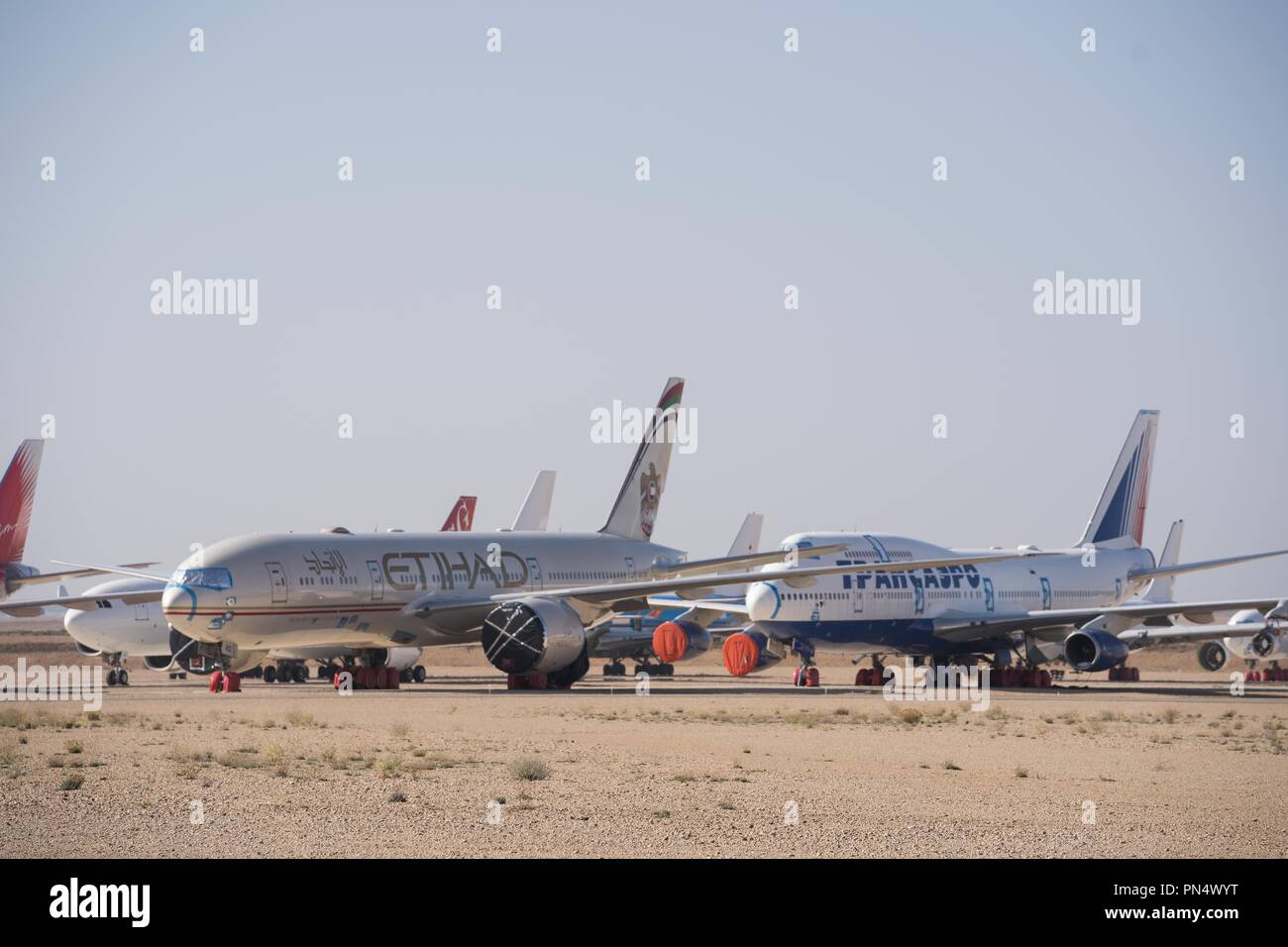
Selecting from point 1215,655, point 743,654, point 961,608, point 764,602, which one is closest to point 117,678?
point 743,654

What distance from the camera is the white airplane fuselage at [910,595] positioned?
4544cm

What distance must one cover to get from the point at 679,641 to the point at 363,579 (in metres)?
11.9

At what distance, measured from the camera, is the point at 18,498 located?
51969mm

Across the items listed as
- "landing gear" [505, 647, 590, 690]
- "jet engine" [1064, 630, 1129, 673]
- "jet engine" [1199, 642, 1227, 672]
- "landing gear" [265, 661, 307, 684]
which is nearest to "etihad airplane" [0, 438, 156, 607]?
"landing gear" [265, 661, 307, 684]

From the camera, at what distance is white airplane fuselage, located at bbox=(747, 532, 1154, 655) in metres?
45.4

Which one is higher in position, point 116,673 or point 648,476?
point 648,476

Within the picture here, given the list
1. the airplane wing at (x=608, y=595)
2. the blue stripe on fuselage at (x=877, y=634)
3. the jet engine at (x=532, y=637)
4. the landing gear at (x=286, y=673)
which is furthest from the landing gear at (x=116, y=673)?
the blue stripe on fuselage at (x=877, y=634)

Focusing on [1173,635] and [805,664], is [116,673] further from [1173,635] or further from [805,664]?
[1173,635]

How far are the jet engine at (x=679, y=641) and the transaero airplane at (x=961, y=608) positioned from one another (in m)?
0.69

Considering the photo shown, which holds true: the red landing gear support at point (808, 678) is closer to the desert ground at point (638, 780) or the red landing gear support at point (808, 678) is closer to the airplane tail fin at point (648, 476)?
the airplane tail fin at point (648, 476)

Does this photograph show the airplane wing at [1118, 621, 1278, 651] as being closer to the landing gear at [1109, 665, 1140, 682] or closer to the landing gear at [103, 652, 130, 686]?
the landing gear at [1109, 665, 1140, 682]

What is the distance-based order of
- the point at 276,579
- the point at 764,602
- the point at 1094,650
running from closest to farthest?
the point at 276,579, the point at 764,602, the point at 1094,650
